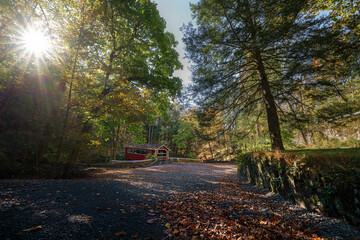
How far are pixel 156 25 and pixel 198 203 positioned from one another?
9.47 meters

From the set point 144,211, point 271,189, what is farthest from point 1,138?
point 271,189

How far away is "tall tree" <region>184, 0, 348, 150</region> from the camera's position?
4777 mm

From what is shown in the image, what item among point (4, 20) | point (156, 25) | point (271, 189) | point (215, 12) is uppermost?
point (156, 25)

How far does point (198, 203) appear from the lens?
3.70 m

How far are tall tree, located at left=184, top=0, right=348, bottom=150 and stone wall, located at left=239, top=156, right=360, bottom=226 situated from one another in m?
2.15

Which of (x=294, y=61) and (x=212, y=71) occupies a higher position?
(x=212, y=71)

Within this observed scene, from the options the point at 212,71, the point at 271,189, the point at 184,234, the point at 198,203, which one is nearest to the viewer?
the point at 184,234

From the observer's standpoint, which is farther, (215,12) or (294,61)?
(215,12)

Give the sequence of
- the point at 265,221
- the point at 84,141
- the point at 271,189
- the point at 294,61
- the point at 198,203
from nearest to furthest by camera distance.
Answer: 1. the point at 265,221
2. the point at 198,203
3. the point at 271,189
4. the point at 294,61
5. the point at 84,141

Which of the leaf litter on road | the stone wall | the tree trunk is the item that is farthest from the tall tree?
the leaf litter on road

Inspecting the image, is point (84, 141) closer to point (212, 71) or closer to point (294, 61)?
point (212, 71)

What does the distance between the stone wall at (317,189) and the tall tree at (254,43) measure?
7.06 ft

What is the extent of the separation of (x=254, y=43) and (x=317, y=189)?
16.4ft

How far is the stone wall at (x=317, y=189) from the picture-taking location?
2.53 m
